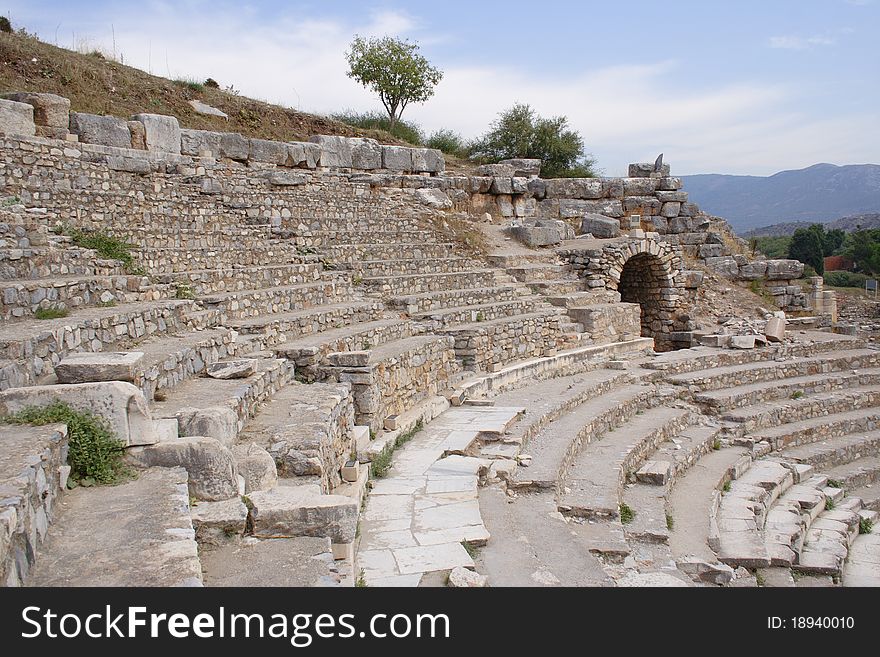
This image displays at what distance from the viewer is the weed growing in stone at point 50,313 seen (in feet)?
23.1

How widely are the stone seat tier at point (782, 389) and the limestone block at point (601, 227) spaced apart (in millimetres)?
6163

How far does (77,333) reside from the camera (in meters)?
6.43

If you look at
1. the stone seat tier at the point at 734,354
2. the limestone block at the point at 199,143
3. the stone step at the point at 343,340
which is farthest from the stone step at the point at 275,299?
the stone seat tier at the point at 734,354

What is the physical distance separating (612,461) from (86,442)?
647 centimetres

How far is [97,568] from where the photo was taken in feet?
11.0

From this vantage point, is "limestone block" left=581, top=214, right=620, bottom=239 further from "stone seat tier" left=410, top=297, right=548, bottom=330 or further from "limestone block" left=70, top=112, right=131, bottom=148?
"limestone block" left=70, top=112, right=131, bottom=148

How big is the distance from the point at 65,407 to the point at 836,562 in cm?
808

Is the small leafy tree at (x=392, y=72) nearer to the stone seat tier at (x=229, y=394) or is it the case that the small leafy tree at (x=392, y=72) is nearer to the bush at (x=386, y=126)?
the bush at (x=386, y=126)

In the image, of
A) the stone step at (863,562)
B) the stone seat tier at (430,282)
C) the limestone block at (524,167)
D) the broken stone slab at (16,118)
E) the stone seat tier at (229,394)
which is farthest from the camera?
the limestone block at (524,167)

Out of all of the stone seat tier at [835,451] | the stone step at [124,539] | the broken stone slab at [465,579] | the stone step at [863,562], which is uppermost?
the stone step at [124,539]

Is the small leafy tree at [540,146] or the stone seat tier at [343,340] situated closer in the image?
the stone seat tier at [343,340]

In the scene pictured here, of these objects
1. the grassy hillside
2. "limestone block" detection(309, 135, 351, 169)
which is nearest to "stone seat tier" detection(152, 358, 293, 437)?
the grassy hillside

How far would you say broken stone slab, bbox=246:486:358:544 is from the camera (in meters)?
4.48

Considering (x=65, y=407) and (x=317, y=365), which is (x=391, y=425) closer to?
(x=317, y=365)
